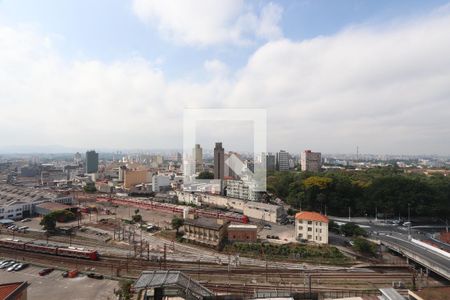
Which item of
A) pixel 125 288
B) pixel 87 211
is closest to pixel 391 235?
pixel 125 288

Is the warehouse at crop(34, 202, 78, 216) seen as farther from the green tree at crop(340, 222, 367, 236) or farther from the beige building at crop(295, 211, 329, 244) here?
the green tree at crop(340, 222, 367, 236)

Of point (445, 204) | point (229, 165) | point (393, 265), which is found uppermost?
point (229, 165)

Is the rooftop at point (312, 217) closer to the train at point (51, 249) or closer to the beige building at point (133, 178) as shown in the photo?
the train at point (51, 249)

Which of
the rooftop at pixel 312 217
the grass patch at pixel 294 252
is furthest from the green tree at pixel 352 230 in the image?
Result: the grass patch at pixel 294 252

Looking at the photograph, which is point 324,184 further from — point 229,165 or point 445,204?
point 229,165

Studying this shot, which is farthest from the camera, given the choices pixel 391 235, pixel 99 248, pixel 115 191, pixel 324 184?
pixel 115 191

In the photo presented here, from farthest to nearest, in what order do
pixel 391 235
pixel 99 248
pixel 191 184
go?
pixel 191 184 < pixel 391 235 < pixel 99 248

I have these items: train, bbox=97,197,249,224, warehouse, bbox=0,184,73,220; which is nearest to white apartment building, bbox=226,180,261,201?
train, bbox=97,197,249,224
